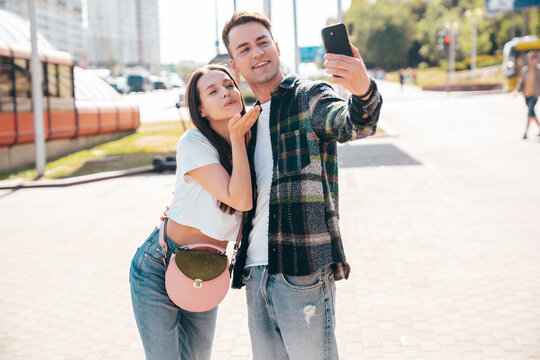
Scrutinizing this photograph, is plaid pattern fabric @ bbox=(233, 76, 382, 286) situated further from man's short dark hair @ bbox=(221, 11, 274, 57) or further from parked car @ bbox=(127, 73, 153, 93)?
parked car @ bbox=(127, 73, 153, 93)

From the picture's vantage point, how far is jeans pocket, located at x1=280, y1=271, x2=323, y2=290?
236cm

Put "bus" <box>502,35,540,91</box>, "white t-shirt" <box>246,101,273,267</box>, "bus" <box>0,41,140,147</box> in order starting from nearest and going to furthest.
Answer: "white t-shirt" <box>246,101,273,267</box>
"bus" <box>0,41,140,147</box>
"bus" <box>502,35,540,91</box>

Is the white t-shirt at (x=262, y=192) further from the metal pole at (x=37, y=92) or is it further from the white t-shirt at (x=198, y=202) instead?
the metal pole at (x=37, y=92)

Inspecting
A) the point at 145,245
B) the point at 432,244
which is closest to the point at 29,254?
the point at 432,244

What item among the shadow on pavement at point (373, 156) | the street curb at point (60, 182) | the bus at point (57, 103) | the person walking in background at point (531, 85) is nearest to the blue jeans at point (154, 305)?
the shadow on pavement at point (373, 156)

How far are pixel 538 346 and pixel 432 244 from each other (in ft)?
8.72

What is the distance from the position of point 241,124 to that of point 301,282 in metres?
0.63

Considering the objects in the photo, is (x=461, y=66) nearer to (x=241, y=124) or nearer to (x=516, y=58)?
(x=516, y=58)

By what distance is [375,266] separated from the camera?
236 inches

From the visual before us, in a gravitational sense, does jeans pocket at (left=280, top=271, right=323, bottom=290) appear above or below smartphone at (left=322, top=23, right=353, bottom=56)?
below

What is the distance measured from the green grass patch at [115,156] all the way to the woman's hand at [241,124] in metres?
11.8

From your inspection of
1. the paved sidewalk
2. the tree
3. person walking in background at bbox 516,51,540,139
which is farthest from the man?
the tree

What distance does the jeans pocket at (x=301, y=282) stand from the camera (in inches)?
92.9

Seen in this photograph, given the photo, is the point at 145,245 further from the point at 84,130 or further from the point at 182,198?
the point at 84,130
